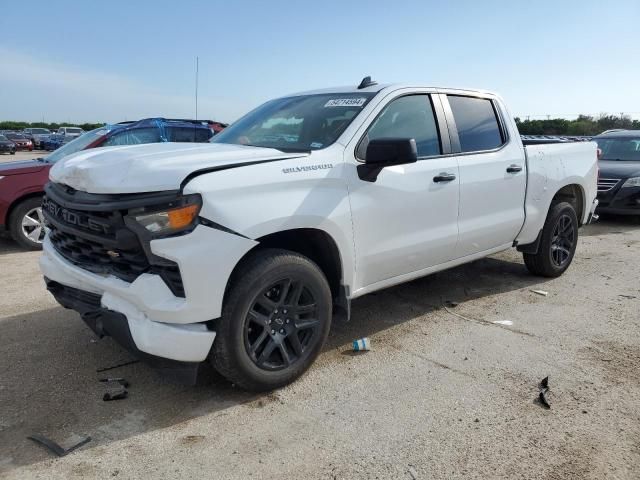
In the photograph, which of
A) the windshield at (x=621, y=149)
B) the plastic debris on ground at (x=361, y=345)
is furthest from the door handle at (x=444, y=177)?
the windshield at (x=621, y=149)

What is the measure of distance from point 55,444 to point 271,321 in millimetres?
1298

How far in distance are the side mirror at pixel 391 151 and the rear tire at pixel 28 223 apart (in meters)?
5.40

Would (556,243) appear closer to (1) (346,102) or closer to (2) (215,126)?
(1) (346,102)

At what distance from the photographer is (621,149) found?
1055cm

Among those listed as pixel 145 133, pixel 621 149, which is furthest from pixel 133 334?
pixel 621 149

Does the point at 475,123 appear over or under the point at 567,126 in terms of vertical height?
under

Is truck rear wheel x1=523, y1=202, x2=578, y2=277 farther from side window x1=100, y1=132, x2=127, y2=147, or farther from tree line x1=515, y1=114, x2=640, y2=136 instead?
tree line x1=515, y1=114, x2=640, y2=136

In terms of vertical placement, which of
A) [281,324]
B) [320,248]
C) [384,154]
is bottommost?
[281,324]

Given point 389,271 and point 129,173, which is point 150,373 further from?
point 389,271

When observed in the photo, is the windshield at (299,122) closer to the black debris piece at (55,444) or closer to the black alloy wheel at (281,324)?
the black alloy wheel at (281,324)

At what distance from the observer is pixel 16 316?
454cm

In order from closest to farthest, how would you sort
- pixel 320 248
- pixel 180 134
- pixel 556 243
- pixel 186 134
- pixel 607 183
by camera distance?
1. pixel 320 248
2. pixel 556 243
3. pixel 180 134
4. pixel 186 134
5. pixel 607 183

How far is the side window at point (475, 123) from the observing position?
448 cm

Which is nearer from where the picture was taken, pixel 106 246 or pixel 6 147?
pixel 106 246
